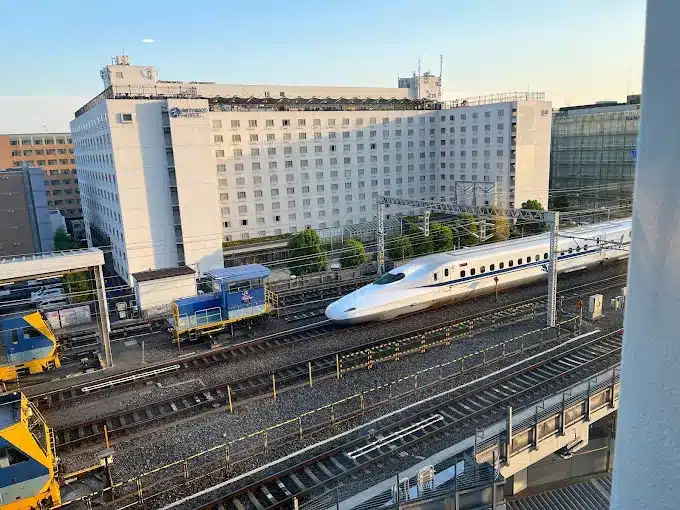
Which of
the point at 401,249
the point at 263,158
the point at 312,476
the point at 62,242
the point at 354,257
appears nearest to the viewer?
the point at 312,476

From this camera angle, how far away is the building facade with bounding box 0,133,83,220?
226 feet

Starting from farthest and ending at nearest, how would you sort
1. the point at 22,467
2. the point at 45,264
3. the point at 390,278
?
1. the point at 390,278
2. the point at 45,264
3. the point at 22,467

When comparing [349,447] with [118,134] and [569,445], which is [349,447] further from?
[118,134]

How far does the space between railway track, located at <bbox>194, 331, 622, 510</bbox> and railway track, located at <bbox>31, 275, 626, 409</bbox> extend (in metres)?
5.01

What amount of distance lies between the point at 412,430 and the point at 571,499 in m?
3.88

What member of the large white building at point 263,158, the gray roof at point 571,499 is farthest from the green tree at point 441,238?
the gray roof at point 571,499

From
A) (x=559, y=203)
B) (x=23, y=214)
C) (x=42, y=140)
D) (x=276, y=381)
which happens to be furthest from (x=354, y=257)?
(x=42, y=140)

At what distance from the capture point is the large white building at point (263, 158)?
3000 centimetres

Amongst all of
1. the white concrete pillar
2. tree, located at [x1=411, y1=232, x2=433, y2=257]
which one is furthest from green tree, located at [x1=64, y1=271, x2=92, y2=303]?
the white concrete pillar

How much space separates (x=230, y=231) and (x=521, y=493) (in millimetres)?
30812

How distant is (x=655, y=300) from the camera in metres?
1.73

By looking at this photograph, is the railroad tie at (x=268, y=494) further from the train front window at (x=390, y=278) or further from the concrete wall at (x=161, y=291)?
the concrete wall at (x=161, y=291)

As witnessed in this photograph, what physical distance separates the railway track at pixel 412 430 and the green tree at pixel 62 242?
1642 inches

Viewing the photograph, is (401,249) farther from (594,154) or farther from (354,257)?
(594,154)
